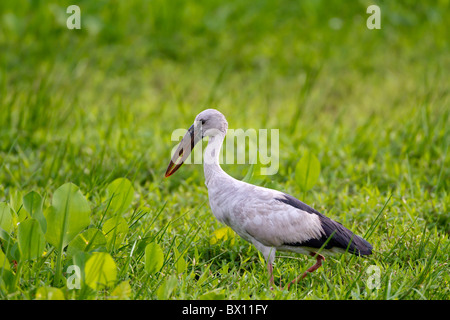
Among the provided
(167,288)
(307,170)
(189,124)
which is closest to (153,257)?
Result: (167,288)

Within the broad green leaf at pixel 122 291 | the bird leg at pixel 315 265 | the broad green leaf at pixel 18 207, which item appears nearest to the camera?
the broad green leaf at pixel 122 291

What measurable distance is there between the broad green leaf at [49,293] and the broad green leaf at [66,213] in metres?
0.28

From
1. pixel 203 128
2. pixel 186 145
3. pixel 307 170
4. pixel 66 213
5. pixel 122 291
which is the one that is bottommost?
pixel 122 291

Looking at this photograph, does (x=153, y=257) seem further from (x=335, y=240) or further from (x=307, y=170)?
(x=307, y=170)

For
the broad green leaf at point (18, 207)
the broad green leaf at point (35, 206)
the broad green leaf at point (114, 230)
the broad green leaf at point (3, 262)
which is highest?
the broad green leaf at point (35, 206)

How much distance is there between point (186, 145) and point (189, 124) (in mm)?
2058

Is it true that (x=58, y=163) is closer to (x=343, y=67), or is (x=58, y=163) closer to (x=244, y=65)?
(x=244, y=65)

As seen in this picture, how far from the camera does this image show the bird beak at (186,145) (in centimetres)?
362

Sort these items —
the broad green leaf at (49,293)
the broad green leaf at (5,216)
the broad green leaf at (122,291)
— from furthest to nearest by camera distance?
the broad green leaf at (5,216) < the broad green leaf at (122,291) < the broad green leaf at (49,293)

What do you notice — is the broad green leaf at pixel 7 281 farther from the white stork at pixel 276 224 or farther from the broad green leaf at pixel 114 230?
the white stork at pixel 276 224

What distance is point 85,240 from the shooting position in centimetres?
314

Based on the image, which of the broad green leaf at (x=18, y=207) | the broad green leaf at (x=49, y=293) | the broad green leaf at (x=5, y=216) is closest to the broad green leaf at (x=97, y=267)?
the broad green leaf at (x=49, y=293)

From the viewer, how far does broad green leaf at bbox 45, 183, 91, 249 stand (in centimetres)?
293
